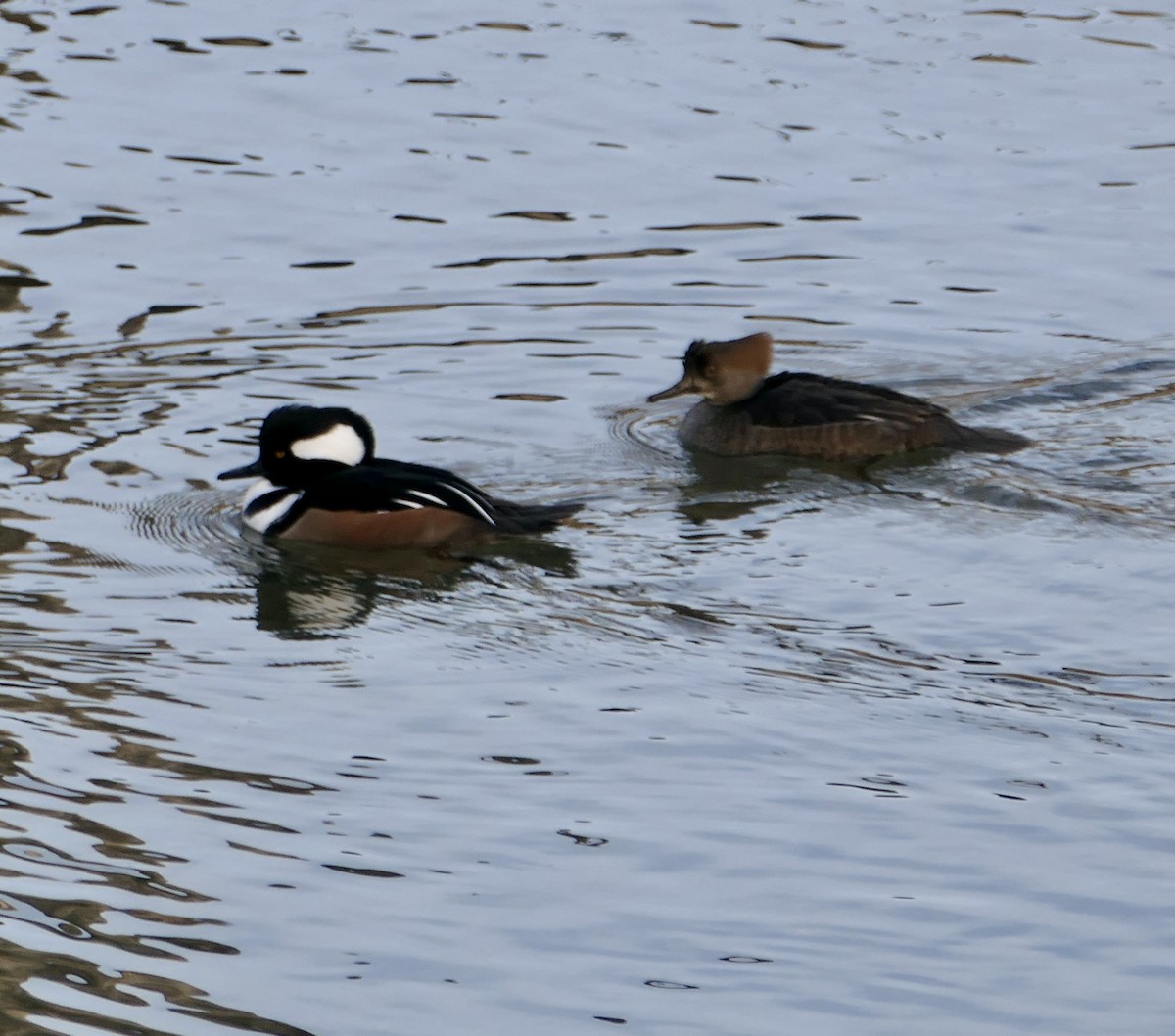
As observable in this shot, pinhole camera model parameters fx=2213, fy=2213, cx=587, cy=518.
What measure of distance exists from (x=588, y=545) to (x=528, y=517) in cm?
29

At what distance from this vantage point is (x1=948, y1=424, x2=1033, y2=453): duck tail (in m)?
10.6

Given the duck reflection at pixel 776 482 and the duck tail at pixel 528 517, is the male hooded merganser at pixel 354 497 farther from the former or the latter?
the duck reflection at pixel 776 482

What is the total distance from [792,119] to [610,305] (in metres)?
3.71

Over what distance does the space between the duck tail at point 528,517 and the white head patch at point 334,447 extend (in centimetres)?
79

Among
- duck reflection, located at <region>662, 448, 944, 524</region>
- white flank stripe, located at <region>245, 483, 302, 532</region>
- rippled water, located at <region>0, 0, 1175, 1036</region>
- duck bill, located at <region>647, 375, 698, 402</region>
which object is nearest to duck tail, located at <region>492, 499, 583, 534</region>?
rippled water, located at <region>0, 0, 1175, 1036</region>

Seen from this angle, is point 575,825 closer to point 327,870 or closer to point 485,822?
point 485,822

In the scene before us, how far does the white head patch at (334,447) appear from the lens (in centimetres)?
995

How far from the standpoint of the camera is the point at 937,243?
1384 centimetres

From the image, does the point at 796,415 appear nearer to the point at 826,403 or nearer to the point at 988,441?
the point at 826,403

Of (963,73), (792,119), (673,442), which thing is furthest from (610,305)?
(963,73)

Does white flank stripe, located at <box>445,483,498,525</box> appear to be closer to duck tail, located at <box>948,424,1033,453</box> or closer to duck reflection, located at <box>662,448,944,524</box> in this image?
duck reflection, located at <box>662,448,944,524</box>

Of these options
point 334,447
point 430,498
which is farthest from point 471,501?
point 334,447

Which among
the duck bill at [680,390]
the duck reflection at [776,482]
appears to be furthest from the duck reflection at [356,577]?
the duck bill at [680,390]

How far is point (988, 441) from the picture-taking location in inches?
420
